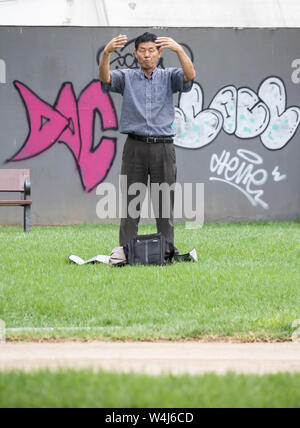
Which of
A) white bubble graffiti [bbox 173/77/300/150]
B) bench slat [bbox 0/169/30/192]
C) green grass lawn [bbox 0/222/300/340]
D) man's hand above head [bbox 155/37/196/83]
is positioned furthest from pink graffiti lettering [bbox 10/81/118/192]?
man's hand above head [bbox 155/37/196/83]

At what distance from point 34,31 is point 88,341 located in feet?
32.6

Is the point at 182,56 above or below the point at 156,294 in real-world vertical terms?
above

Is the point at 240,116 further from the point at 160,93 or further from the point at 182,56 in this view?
the point at 182,56

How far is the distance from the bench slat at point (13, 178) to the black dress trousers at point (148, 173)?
16.0 ft

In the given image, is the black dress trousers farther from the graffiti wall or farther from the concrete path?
the graffiti wall

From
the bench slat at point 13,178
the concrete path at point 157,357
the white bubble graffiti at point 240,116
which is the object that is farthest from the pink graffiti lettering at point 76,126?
the concrete path at point 157,357

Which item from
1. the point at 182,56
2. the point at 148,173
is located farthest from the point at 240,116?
the point at 182,56

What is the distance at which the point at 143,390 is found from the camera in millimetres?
3365

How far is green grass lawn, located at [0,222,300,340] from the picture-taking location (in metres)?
5.78

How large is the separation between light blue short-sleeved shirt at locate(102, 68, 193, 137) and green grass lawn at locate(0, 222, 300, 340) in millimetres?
1384

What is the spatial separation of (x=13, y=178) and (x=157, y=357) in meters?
9.17

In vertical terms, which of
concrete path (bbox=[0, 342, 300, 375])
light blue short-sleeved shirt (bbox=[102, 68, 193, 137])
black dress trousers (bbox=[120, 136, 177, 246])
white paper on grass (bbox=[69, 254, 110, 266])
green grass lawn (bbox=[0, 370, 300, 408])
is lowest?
concrete path (bbox=[0, 342, 300, 375])
